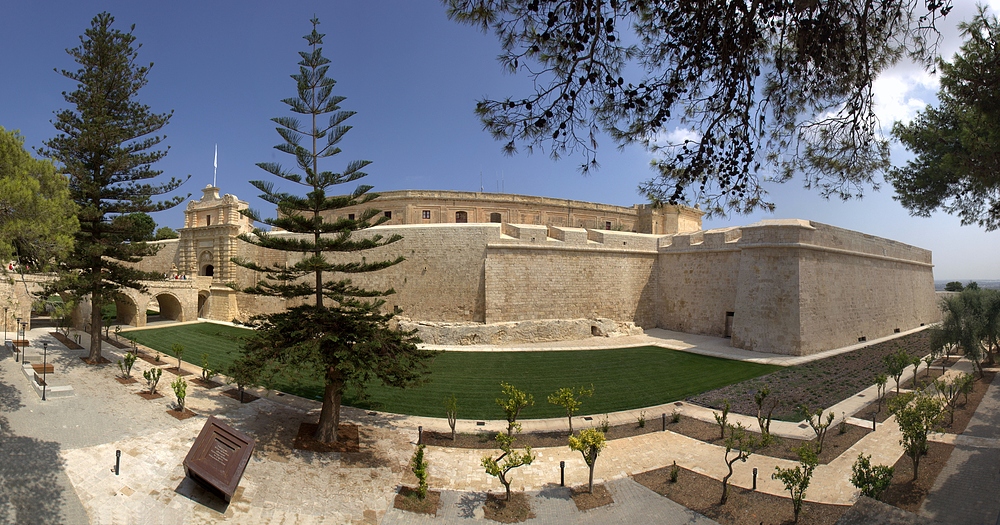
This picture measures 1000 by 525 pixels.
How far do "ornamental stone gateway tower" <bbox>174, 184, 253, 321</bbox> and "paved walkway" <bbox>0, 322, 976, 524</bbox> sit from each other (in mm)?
11968

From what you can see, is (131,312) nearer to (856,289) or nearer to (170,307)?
(170,307)

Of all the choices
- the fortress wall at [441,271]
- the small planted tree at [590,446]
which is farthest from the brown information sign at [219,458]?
the fortress wall at [441,271]

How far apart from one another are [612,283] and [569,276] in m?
2.06

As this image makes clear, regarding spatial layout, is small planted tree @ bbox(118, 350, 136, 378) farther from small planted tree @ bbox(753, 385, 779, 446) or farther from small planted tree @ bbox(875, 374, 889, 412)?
small planted tree @ bbox(875, 374, 889, 412)

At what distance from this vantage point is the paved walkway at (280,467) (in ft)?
15.3

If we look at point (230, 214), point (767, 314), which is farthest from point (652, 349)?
point (230, 214)

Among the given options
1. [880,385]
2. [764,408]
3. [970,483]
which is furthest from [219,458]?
[880,385]

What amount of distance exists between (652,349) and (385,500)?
10588mm

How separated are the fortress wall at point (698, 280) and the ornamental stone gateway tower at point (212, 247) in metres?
19.2

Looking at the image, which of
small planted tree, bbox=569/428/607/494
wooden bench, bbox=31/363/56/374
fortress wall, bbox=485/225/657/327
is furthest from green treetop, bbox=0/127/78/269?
fortress wall, bbox=485/225/657/327

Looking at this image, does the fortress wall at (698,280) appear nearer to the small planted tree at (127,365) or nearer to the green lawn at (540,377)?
the green lawn at (540,377)

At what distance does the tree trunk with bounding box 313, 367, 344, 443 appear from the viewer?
6426mm

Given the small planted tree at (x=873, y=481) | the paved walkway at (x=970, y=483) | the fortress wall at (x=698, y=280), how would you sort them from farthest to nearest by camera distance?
the fortress wall at (x=698, y=280) < the paved walkway at (x=970, y=483) < the small planted tree at (x=873, y=481)

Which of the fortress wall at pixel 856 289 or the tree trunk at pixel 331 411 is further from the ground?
the fortress wall at pixel 856 289
